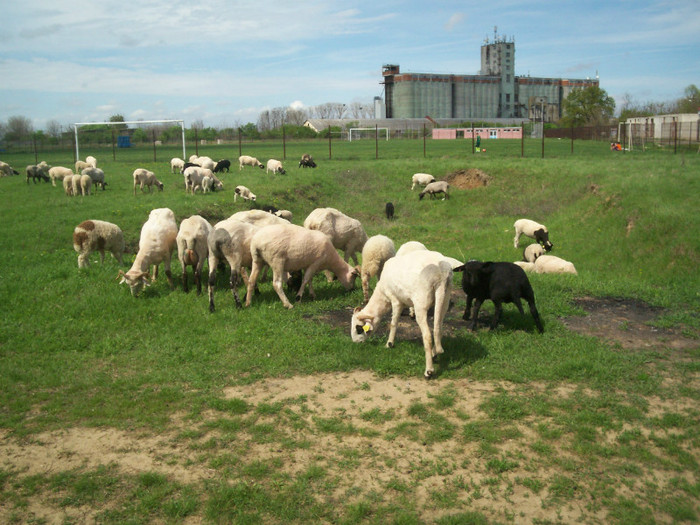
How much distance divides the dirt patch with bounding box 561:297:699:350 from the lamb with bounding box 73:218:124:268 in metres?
9.28

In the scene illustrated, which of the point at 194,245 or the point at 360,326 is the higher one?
the point at 194,245

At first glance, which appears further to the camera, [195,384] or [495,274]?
[495,274]

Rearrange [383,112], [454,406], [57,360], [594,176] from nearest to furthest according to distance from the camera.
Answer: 1. [454,406]
2. [57,360]
3. [594,176]
4. [383,112]

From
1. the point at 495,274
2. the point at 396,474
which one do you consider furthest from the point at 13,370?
the point at 495,274

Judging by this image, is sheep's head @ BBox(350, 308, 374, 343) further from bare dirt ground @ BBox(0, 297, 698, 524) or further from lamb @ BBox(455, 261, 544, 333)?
lamb @ BBox(455, 261, 544, 333)

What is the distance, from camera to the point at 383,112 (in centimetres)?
11094

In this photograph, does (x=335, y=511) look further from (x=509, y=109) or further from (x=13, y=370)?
(x=509, y=109)

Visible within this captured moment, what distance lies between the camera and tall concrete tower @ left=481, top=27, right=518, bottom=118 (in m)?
114

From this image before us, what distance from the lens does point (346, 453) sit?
5.68m

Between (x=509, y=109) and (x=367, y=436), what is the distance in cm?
11855

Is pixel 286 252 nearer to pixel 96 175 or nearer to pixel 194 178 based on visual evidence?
pixel 194 178

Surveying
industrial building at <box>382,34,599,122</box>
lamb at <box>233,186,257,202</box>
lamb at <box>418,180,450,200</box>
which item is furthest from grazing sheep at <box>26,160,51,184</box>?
industrial building at <box>382,34,599,122</box>

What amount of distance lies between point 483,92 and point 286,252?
4333 inches

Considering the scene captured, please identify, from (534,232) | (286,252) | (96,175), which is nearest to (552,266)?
(534,232)
